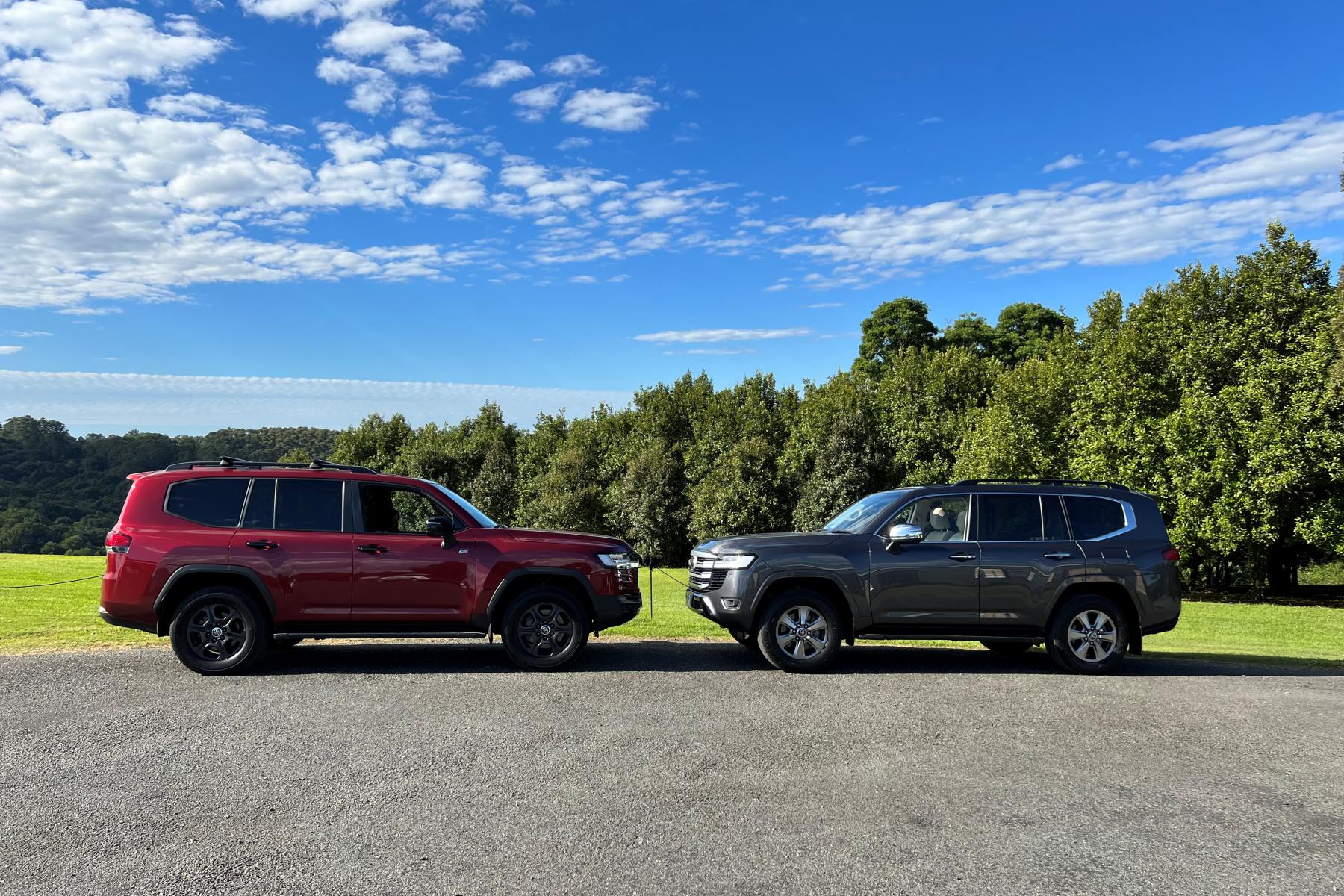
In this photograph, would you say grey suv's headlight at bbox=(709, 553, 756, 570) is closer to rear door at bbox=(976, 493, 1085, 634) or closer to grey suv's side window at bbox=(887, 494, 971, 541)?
grey suv's side window at bbox=(887, 494, 971, 541)

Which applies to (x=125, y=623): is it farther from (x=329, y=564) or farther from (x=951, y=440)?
(x=951, y=440)

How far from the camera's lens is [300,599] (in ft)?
29.6

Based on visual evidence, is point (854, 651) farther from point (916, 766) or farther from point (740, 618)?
point (916, 766)

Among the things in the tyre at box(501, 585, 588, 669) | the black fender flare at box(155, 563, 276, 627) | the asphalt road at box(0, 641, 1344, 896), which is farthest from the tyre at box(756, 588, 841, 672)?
the black fender flare at box(155, 563, 276, 627)

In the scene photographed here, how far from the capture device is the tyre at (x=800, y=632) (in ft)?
30.8

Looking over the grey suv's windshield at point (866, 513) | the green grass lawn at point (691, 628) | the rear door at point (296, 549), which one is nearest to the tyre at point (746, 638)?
the grey suv's windshield at point (866, 513)

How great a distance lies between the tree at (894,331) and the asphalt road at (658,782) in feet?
183

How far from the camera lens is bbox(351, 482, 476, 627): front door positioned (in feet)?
29.9

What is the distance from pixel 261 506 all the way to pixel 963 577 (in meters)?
7.27

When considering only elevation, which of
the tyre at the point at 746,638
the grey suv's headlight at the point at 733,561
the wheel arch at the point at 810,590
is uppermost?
the grey suv's headlight at the point at 733,561

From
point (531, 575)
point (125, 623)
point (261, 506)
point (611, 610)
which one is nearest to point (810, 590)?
point (611, 610)

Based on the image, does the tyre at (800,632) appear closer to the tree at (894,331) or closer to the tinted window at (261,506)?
the tinted window at (261,506)

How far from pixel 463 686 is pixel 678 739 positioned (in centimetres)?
265

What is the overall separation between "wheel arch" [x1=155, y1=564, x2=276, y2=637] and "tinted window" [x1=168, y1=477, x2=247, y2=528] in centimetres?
48
